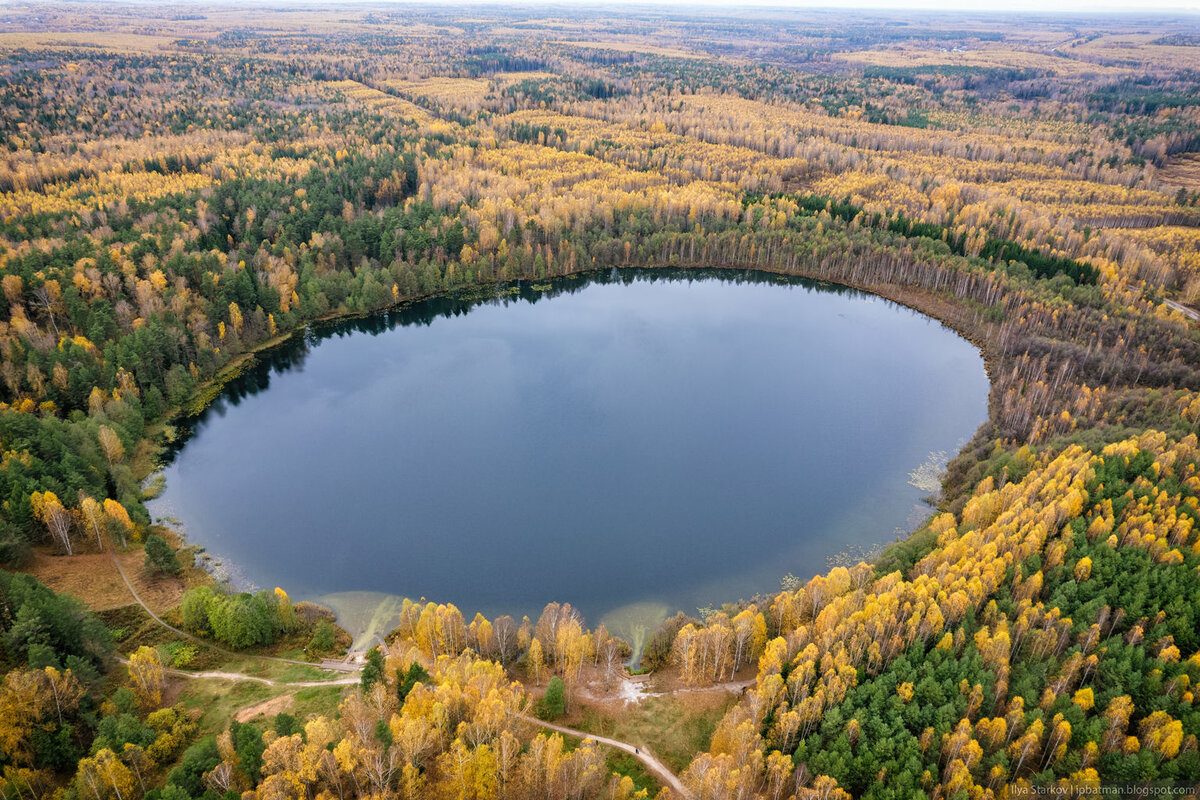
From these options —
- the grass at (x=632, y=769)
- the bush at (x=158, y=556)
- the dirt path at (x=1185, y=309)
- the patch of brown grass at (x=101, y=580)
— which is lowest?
the grass at (x=632, y=769)

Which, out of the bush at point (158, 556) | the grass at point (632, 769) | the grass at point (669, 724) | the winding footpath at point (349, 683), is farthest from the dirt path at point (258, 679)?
the grass at point (632, 769)

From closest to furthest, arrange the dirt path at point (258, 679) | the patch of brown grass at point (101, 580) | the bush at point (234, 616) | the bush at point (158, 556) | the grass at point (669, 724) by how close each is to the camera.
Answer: the grass at point (669, 724) < the dirt path at point (258, 679) < the bush at point (234, 616) < the patch of brown grass at point (101, 580) < the bush at point (158, 556)

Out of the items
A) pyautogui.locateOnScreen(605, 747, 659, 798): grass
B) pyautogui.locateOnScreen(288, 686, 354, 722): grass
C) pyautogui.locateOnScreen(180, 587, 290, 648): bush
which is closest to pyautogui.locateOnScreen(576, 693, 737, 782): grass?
pyautogui.locateOnScreen(605, 747, 659, 798): grass

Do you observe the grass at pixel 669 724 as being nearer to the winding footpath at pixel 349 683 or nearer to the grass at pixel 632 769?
the winding footpath at pixel 349 683

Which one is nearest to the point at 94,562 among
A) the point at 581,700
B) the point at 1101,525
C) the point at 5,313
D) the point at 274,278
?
the point at 581,700

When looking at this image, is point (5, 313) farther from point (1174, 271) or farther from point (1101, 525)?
point (1174, 271)
